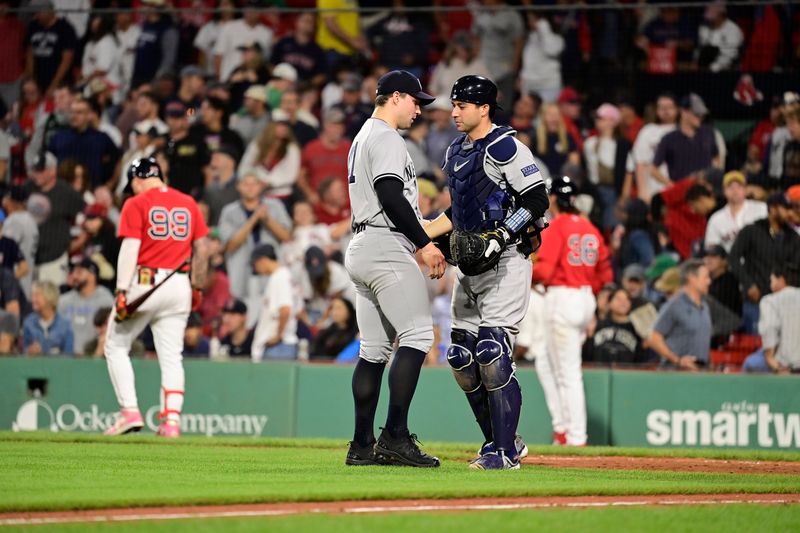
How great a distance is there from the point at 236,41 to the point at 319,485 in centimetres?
1020

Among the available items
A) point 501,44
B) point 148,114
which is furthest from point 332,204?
point 501,44

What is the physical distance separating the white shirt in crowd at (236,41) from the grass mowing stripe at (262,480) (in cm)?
753

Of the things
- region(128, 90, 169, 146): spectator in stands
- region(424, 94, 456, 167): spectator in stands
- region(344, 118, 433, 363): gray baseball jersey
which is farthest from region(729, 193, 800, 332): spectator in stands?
region(128, 90, 169, 146): spectator in stands

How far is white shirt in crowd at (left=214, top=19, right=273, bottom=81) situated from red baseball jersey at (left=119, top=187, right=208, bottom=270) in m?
4.84

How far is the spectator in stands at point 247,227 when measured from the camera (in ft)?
A: 49.3

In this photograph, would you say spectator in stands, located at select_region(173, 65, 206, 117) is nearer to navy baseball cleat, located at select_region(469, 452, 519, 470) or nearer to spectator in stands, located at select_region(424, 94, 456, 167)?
spectator in stands, located at select_region(424, 94, 456, 167)

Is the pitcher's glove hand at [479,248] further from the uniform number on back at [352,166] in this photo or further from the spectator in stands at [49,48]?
the spectator in stands at [49,48]

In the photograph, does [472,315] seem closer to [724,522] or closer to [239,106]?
[724,522]

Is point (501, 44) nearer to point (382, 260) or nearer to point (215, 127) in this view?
point (215, 127)

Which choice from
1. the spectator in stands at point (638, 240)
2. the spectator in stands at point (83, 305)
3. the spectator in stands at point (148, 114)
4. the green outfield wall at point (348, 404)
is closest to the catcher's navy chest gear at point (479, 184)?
the green outfield wall at point (348, 404)

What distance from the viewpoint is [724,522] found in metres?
5.82

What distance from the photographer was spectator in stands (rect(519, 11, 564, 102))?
15195 mm

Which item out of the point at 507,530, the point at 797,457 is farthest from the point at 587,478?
the point at 797,457

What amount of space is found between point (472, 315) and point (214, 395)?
6.18 meters
